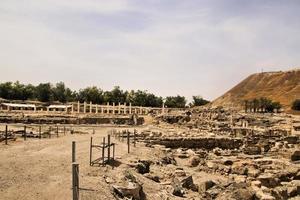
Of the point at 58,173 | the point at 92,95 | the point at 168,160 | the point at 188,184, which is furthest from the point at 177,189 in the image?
the point at 92,95

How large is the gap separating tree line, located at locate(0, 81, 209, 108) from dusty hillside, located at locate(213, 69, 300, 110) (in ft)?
189

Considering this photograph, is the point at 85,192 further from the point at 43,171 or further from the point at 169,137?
the point at 169,137

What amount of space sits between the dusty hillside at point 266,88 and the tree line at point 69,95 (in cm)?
5771

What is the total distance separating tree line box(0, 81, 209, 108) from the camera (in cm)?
7456

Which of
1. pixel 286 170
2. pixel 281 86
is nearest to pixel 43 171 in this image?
pixel 286 170

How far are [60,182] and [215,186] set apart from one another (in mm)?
7965

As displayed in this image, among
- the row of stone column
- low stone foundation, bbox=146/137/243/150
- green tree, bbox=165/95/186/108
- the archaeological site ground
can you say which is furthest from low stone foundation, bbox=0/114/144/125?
green tree, bbox=165/95/186/108

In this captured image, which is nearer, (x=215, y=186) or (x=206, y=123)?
(x=215, y=186)

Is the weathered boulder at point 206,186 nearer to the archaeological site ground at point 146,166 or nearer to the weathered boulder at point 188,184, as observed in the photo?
the archaeological site ground at point 146,166

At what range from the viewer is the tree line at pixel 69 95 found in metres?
74.6

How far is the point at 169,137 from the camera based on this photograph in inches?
1555

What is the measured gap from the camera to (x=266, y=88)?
162250 millimetres

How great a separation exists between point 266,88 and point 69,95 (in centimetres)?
9745

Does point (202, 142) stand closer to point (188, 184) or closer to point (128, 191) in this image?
point (188, 184)
